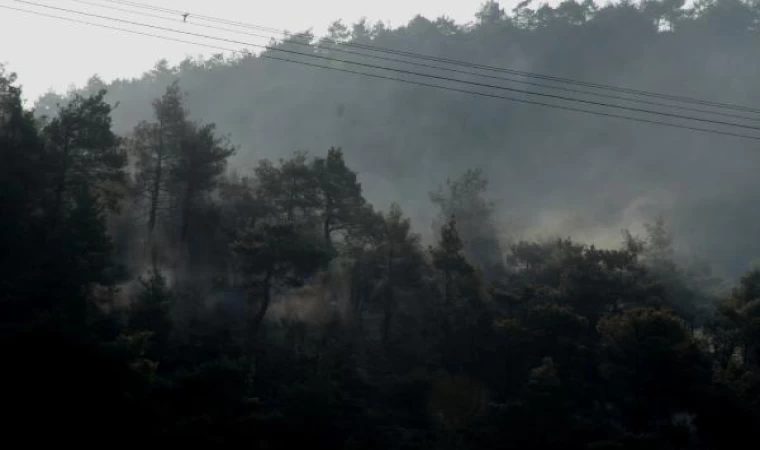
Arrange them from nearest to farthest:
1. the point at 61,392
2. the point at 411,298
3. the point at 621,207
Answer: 1. the point at 61,392
2. the point at 411,298
3. the point at 621,207

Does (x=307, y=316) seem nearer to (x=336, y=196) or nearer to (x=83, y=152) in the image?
(x=336, y=196)

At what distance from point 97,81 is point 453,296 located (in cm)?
9452

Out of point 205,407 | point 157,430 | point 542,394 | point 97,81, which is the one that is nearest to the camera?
point 157,430

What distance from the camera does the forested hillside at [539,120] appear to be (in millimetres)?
104062

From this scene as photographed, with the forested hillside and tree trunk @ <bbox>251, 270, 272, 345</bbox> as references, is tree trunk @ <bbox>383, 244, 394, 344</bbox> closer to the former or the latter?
tree trunk @ <bbox>251, 270, 272, 345</bbox>

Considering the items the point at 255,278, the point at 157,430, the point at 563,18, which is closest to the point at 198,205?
the point at 255,278

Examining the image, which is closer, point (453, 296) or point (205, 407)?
point (205, 407)

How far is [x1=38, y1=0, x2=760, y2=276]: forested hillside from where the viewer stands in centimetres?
10406

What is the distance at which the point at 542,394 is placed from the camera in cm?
3073

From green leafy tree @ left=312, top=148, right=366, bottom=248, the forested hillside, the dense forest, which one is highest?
the forested hillside

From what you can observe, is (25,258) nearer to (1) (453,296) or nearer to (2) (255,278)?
(2) (255,278)

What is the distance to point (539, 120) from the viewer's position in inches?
5123

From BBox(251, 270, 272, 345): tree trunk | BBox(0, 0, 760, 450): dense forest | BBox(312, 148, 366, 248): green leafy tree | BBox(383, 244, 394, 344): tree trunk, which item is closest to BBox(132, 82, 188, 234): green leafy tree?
BBox(0, 0, 760, 450): dense forest

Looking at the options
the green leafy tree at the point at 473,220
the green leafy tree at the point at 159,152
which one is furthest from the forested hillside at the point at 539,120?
the green leafy tree at the point at 159,152
